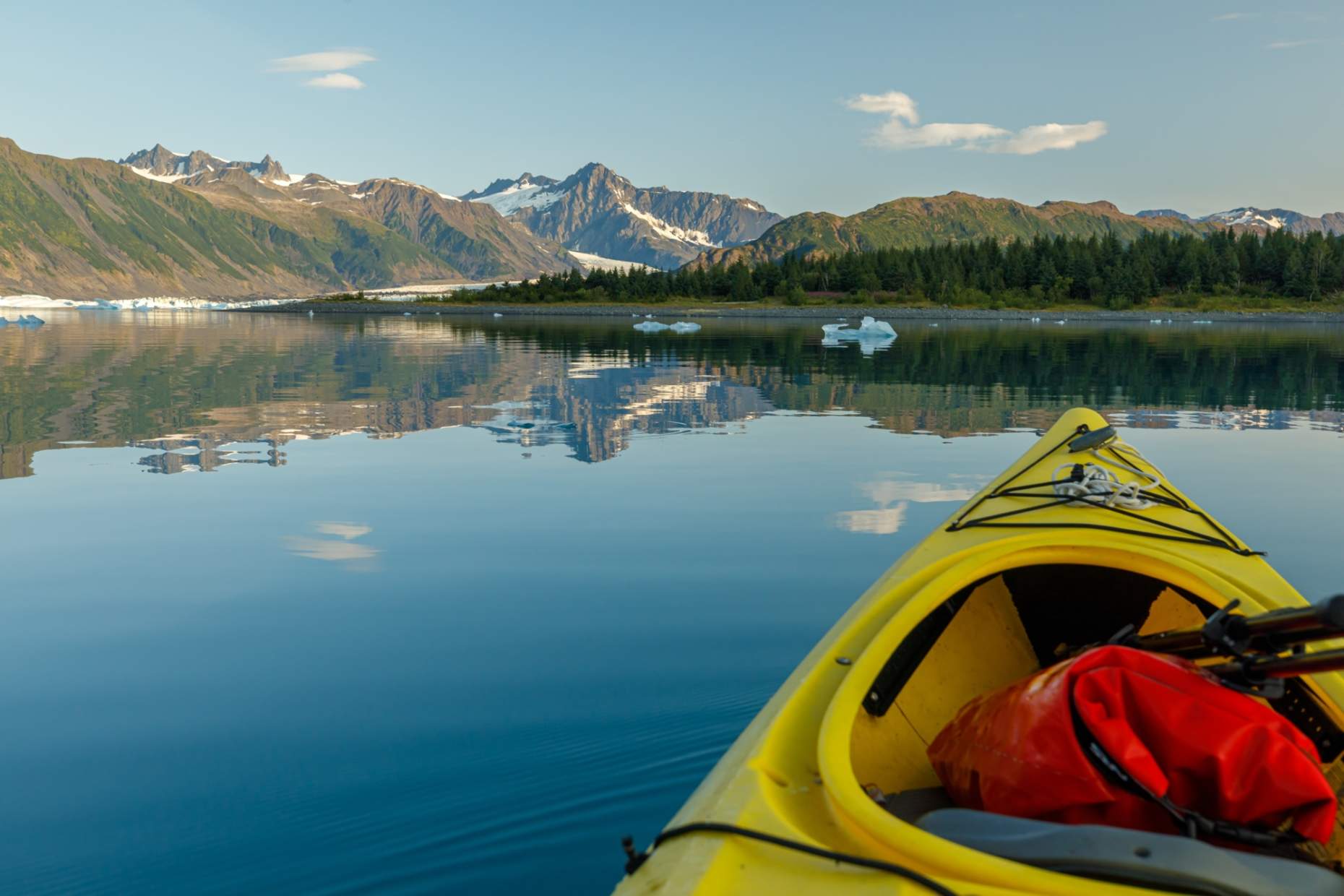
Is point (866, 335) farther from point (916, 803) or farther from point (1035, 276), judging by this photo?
point (1035, 276)

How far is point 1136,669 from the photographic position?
3252 millimetres

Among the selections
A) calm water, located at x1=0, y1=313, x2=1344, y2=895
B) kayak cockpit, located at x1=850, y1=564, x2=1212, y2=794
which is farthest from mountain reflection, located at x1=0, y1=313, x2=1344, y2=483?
kayak cockpit, located at x1=850, y1=564, x2=1212, y2=794

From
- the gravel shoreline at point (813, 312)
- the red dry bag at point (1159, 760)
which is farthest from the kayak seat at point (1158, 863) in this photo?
the gravel shoreline at point (813, 312)

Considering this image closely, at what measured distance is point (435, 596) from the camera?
26.7 ft

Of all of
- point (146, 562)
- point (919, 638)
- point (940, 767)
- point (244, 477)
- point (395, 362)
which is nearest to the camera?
point (940, 767)

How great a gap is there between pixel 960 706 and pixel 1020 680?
1176 millimetres

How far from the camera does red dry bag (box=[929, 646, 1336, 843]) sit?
293cm

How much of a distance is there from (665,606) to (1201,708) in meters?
5.11

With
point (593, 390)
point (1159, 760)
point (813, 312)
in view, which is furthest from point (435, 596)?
point (813, 312)

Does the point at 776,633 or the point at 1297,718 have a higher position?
the point at 1297,718

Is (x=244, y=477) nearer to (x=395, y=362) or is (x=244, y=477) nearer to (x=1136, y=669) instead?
(x=1136, y=669)

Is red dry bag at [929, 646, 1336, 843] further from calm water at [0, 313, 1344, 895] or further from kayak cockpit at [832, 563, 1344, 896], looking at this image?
calm water at [0, 313, 1344, 895]

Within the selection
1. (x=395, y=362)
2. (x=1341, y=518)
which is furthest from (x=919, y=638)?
(x=395, y=362)

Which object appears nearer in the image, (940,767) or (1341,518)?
(940,767)
